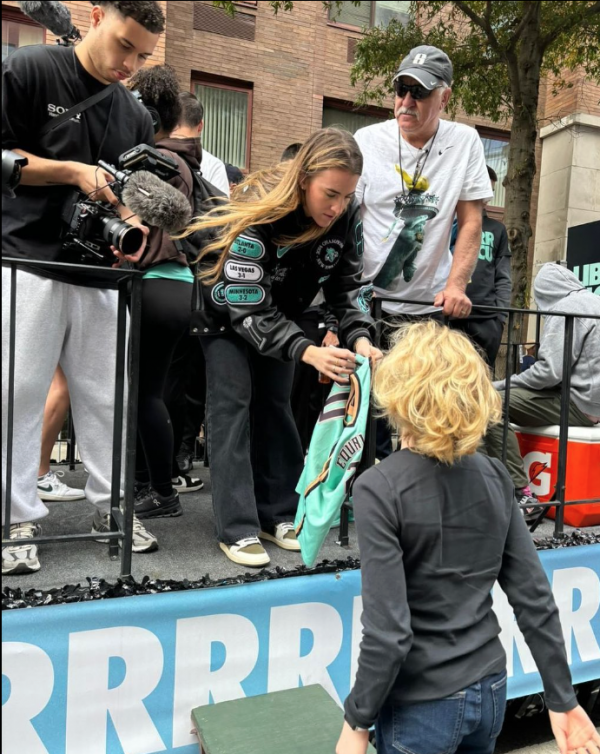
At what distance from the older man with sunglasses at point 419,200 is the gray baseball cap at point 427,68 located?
0.01 meters

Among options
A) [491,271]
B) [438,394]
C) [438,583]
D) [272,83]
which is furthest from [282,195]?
[272,83]

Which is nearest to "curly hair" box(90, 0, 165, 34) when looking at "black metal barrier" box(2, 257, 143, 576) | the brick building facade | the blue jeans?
"black metal barrier" box(2, 257, 143, 576)

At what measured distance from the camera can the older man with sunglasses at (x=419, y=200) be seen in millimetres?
2973

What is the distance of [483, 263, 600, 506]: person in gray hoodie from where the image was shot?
3.40 m

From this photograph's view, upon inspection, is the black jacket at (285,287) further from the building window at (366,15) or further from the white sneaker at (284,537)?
the building window at (366,15)

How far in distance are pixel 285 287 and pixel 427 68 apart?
1134mm

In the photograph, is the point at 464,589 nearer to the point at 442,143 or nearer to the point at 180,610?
the point at 180,610

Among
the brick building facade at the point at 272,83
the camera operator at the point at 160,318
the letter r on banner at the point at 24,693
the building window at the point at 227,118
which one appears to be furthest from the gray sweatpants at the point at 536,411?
the building window at the point at 227,118

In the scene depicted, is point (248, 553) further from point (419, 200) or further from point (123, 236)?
point (419, 200)

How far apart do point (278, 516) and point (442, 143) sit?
179 centimetres

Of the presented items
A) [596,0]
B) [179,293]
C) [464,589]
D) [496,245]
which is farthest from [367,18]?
[464,589]

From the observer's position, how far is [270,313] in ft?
7.78

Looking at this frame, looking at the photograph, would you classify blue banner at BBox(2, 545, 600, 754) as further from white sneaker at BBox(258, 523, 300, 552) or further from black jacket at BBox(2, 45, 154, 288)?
black jacket at BBox(2, 45, 154, 288)

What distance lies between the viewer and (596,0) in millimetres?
1390
